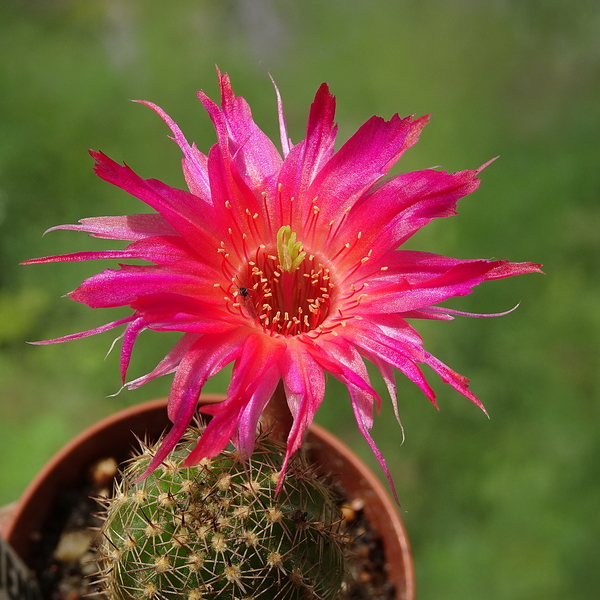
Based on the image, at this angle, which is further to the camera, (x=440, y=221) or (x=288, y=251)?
(x=440, y=221)

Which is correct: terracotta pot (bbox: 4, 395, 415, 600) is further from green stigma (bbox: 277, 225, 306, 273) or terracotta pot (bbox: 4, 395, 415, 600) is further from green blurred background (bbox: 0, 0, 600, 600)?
green blurred background (bbox: 0, 0, 600, 600)

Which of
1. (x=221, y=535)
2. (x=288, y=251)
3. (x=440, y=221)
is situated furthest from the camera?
(x=440, y=221)

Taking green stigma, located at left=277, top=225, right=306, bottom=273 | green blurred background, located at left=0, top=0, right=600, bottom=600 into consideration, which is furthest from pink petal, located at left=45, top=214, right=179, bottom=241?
green blurred background, located at left=0, top=0, right=600, bottom=600

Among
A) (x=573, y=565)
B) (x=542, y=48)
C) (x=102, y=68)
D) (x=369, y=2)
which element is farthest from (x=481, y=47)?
(x=573, y=565)

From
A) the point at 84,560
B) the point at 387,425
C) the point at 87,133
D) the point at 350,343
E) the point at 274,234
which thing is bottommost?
the point at 84,560

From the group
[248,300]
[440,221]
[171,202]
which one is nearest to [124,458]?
[248,300]

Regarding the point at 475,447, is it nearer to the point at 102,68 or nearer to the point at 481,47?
the point at 481,47

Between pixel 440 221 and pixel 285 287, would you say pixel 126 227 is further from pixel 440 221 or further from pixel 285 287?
pixel 440 221
